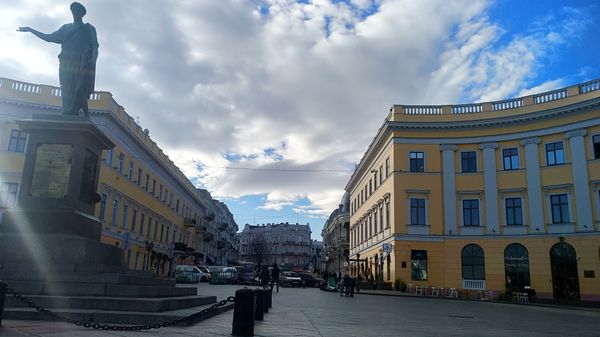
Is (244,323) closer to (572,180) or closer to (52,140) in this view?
(52,140)

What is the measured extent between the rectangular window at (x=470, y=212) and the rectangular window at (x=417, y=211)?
3.17 metres

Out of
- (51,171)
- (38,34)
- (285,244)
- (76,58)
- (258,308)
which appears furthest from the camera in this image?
(285,244)

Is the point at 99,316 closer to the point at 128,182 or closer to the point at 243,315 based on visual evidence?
the point at 243,315

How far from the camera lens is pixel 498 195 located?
121ft

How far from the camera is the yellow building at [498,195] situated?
111ft

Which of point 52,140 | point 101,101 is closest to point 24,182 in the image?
point 52,140

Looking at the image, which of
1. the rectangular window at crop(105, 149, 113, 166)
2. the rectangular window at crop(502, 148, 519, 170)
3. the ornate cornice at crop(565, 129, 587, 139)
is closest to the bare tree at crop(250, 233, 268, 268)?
the rectangular window at crop(105, 149, 113, 166)

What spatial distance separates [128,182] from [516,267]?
32811 mm

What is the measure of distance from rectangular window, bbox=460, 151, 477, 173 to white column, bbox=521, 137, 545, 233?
3.72 metres

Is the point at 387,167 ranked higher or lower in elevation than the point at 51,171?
higher

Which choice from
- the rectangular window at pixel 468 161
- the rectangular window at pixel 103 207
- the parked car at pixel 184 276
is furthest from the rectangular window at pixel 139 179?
the rectangular window at pixel 468 161

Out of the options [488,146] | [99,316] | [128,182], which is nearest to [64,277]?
[99,316]

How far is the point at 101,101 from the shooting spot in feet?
123

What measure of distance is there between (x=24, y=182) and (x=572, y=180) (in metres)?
34.4
